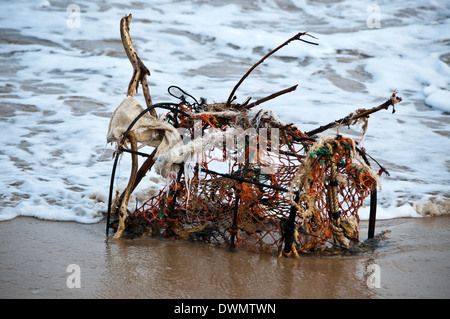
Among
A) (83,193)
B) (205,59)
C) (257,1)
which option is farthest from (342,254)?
(257,1)

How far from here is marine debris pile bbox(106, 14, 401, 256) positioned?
106 inches

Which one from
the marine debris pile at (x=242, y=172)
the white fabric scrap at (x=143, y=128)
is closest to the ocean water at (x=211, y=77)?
the white fabric scrap at (x=143, y=128)

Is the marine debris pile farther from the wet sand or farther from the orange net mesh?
the wet sand

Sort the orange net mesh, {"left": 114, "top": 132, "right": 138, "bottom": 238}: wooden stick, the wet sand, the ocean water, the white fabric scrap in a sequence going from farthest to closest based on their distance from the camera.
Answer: the ocean water
{"left": 114, "top": 132, "right": 138, "bottom": 238}: wooden stick
the white fabric scrap
the orange net mesh
the wet sand

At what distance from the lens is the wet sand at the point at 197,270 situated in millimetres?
2424

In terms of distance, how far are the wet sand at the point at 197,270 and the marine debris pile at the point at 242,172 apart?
0.14m

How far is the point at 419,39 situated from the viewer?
11.9 meters

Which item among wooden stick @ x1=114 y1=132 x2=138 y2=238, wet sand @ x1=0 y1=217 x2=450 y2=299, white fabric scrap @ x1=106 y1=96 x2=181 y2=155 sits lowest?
wet sand @ x1=0 y1=217 x2=450 y2=299

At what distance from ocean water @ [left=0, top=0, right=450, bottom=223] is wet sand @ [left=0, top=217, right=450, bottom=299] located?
621 mm

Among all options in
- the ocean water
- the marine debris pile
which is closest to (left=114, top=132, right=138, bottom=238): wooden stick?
the marine debris pile

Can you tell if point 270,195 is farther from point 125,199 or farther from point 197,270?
point 125,199

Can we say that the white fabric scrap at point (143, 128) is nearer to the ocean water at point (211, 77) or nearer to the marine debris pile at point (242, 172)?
the marine debris pile at point (242, 172)

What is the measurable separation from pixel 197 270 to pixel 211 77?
7.09 meters

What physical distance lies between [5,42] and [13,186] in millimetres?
7303
